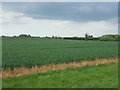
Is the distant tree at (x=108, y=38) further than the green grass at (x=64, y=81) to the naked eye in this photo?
Yes

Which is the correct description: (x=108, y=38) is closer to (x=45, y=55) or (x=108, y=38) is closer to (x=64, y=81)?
(x=45, y=55)

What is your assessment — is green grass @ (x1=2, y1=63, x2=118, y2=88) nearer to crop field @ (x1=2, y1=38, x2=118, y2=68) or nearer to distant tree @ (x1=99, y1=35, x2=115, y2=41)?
crop field @ (x1=2, y1=38, x2=118, y2=68)

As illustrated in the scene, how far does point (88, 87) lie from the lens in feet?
32.9

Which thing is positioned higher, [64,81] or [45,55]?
[45,55]

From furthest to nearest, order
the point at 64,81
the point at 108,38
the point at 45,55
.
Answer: the point at 108,38 → the point at 45,55 → the point at 64,81

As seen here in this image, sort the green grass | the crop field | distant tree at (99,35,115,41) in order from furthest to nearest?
1. distant tree at (99,35,115,41)
2. the crop field
3. the green grass

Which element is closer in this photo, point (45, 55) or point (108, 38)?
point (45, 55)

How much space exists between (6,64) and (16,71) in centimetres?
220

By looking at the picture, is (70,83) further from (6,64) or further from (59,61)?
(59,61)

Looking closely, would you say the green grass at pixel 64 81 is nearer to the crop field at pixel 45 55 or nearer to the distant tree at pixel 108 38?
the crop field at pixel 45 55

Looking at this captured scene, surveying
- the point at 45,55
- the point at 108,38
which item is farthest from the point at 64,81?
the point at 108,38

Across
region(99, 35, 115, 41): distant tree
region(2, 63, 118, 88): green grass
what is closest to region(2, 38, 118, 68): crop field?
region(2, 63, 118, 88): green grass

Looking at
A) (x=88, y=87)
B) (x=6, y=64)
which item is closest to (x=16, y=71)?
(x=6, y=64)

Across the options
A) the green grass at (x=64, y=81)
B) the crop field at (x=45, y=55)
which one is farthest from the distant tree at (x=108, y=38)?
the green grass at (x=64, y=81)
